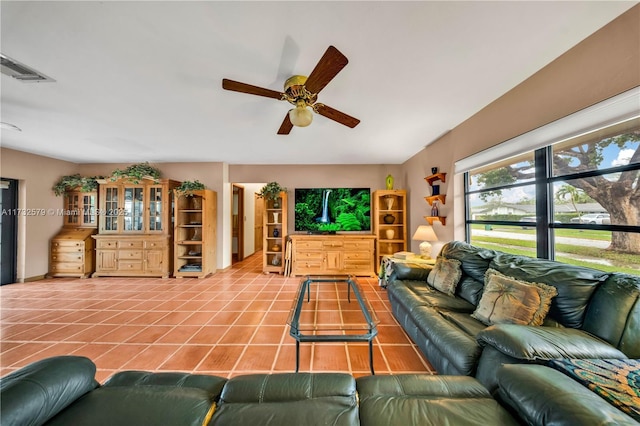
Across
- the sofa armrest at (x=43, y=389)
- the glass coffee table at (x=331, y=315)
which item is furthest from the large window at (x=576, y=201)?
the sofa armrest at (x=43, y=389)

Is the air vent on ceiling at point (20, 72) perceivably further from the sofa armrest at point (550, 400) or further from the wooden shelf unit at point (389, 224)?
the wooden shelf unit at point (389, 224)

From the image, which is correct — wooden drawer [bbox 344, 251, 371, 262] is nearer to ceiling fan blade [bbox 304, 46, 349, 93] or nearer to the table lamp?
the table lamp

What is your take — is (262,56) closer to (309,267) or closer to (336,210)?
(336,210)

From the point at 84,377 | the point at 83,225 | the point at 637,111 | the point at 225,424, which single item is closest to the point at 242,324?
the point at 84,377

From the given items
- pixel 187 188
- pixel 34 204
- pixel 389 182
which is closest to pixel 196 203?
pixel 187 188

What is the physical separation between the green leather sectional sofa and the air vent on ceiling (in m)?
2.26

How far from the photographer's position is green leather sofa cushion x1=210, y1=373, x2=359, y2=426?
0.78 m

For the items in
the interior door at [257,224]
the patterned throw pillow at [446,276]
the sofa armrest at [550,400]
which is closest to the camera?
the sofa armrest at [550,400]

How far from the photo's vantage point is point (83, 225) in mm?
4570

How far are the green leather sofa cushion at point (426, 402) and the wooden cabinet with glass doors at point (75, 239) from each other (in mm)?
5893

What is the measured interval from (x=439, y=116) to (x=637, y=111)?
1502 mm

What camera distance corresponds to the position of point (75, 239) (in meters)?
4.28

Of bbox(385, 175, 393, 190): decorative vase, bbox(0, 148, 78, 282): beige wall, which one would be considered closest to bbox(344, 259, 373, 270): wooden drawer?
bbox(385, 175, 393, 190): decorative vase

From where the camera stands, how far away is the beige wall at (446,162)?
4.59 feet
